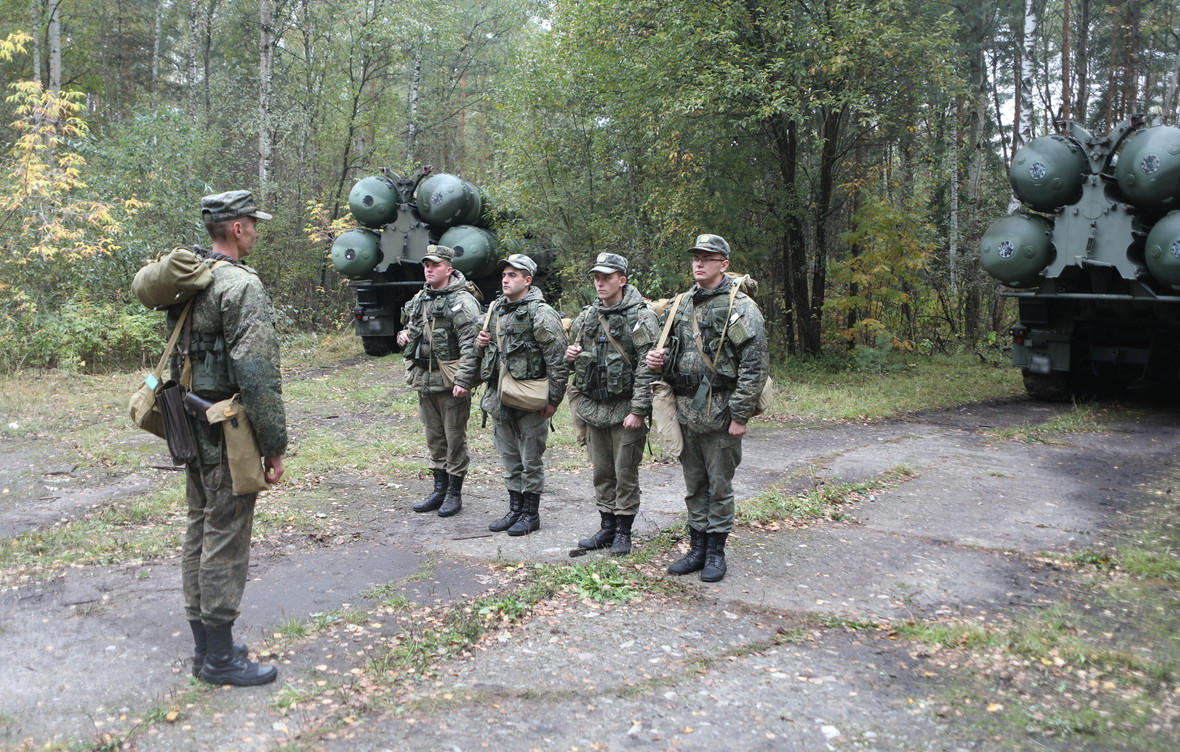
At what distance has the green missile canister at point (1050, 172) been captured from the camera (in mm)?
10664

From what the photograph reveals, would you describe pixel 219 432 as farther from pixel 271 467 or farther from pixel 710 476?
pixel 710 476

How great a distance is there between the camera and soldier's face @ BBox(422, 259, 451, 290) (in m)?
6.32

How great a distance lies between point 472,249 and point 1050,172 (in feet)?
29.6

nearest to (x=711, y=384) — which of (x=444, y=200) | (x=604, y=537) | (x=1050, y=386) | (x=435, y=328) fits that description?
(x=604, y=537)

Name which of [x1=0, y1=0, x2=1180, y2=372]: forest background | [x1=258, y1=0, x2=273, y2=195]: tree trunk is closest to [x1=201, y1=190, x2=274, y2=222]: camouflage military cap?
[x1=0, y1=0, x2=1180, y2=372]: forest background

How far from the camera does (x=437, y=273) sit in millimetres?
6316

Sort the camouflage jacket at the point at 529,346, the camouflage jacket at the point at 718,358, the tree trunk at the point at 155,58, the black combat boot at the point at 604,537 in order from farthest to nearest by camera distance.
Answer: the tree trunk at the point at 155,58 → the camouflage jacket at the point at 529,346 → the black combat boot at the point at 604,537 → the camouflage jacket at the point at 718,358

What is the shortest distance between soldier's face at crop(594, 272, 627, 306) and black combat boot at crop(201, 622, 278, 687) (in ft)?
9.36

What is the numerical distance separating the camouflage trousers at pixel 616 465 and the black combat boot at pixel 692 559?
0.45m

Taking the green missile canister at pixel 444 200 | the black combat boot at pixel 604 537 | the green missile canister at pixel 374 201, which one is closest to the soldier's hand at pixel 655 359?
the black combat boot at pixel 604 537

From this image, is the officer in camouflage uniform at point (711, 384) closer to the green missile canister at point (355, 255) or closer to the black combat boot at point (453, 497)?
the black combat boot at point (453, 497)

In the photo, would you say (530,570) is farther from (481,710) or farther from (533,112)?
(533,112)

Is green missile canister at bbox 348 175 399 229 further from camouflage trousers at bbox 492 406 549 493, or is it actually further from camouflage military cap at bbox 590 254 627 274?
camouflage military cap at bbox 590 254 627 274

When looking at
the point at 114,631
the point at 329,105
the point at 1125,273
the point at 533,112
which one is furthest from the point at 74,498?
the point at 329,105
